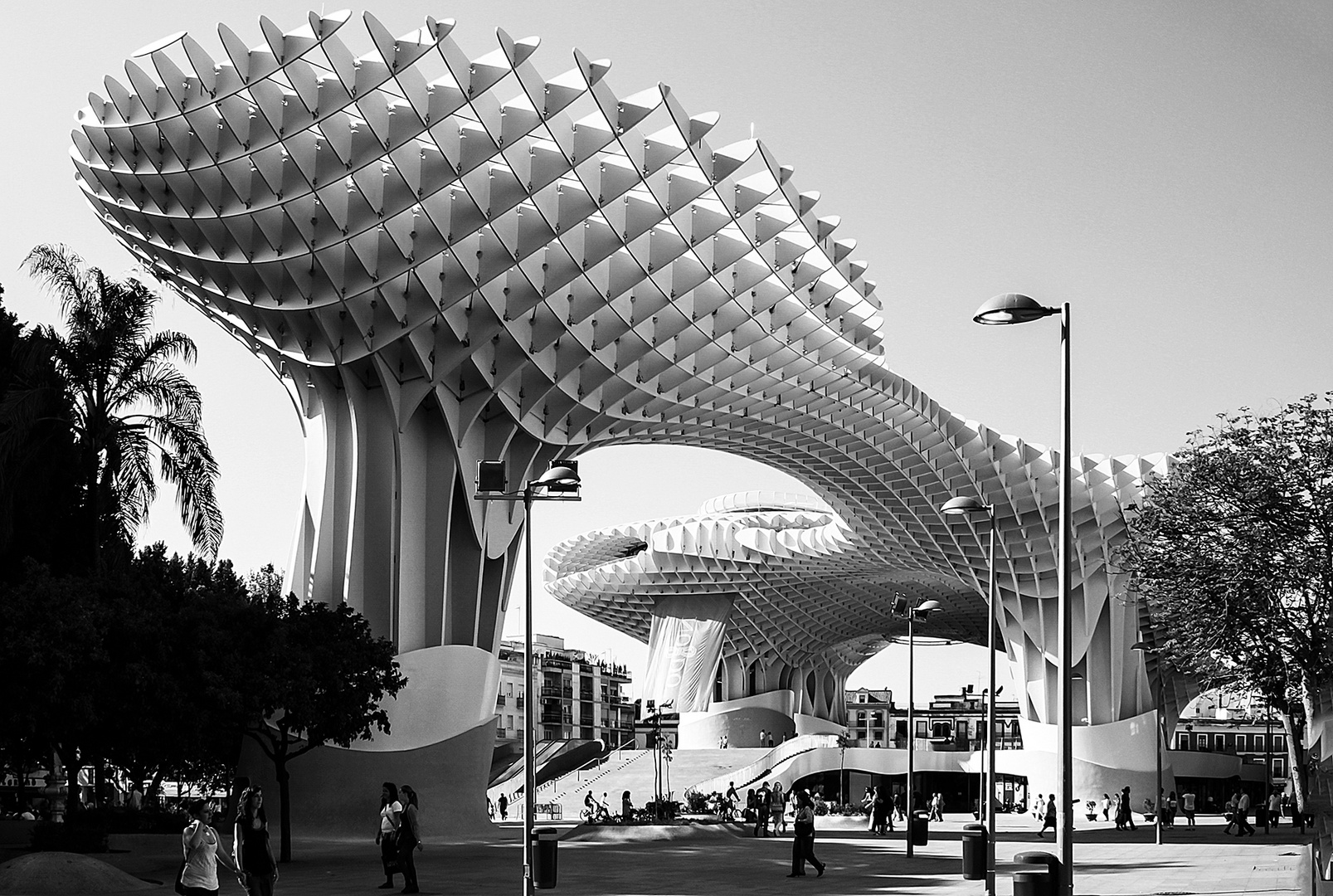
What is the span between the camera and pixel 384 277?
44.0m

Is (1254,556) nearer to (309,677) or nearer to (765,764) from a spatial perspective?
(309,677)

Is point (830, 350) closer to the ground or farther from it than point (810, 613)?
farther from it

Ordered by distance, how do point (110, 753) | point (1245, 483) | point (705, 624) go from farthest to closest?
1. point (705, 624)
2. point (110, 753)
3. point (1245, 483)

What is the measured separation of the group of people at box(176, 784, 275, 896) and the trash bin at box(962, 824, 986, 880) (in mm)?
13436

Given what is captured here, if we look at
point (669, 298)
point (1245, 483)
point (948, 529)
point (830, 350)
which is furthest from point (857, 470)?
point (1245, 483)

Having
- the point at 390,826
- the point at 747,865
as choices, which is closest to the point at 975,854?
Result: the point at 747,865

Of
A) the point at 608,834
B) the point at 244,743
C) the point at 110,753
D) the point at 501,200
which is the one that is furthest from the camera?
the point at 244,743

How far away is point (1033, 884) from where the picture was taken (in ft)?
57.7

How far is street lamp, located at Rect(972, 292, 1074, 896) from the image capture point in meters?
17.3

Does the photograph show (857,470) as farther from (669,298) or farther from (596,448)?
(669,298)

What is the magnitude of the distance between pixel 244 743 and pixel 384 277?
16961mm

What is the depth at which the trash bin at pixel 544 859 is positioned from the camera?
2391 cm

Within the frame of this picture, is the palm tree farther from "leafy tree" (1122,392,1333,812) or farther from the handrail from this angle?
the handrail

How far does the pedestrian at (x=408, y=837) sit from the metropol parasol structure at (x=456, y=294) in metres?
19.6
